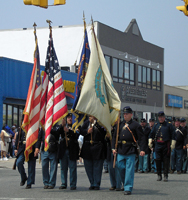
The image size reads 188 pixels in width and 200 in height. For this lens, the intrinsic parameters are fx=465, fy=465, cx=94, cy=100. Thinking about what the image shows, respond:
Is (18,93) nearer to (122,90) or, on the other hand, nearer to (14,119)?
(14,119)

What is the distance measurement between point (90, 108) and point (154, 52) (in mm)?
37567

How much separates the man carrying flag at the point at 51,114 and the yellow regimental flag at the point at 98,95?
2.10 feet

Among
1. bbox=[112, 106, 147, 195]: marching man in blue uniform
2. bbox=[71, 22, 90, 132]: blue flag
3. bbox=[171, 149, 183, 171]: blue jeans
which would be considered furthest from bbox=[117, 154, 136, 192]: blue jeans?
bbox=[171, 149, 183, 171]: blue jeans

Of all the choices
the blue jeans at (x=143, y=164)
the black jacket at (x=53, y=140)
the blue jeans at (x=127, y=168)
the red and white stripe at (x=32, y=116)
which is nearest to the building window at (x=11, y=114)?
the blue jeans at (x=143, y=164)

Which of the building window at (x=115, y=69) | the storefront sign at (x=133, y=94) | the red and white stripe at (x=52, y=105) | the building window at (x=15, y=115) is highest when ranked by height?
the building window at (x=115, y=69)

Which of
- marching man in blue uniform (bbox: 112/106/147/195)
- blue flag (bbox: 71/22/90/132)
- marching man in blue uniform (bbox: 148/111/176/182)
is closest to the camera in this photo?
marching man in blue uniform (bbox: 112/106/147/195)

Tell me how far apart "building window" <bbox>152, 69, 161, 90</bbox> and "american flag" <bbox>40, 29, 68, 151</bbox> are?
36288 millimetres

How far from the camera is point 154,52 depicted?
47531 millimetres

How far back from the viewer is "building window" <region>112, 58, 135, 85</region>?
39.8 metres

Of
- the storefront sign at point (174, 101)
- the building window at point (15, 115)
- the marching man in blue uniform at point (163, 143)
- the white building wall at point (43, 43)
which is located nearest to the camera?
the marching man in blue uniform at point (163, 143)

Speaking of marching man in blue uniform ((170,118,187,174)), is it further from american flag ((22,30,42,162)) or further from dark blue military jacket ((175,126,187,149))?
american flag ((22,30,42,162))

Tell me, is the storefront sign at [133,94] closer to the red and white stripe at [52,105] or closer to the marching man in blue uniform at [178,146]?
the marching man in blue uniform at [178,146]

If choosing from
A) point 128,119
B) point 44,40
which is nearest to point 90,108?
point 128,119

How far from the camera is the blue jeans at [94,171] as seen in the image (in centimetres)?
1081
